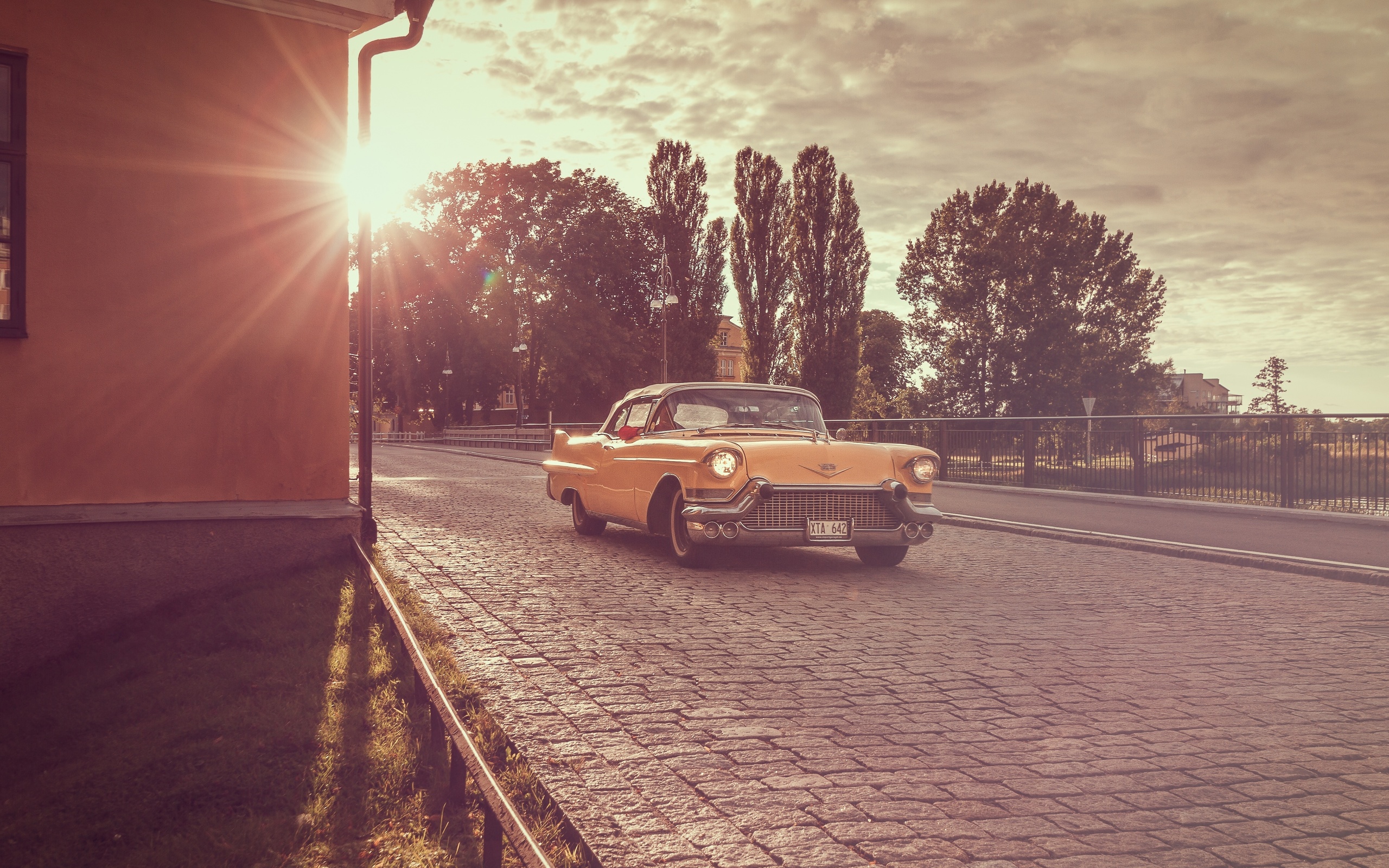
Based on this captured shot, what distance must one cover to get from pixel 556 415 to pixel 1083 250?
28071mm

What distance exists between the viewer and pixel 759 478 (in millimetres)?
8062

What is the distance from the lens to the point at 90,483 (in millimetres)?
7914

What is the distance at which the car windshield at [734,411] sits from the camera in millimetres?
9453

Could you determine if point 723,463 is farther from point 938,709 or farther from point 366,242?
point 366,242

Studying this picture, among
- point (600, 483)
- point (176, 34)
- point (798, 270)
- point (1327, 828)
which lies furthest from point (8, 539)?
point (798, 270)

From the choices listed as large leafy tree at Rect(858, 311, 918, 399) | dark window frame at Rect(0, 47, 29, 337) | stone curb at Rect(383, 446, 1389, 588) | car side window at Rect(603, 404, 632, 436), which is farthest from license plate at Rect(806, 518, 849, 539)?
large leafy tree at Rect(858, 311, 918, 399)

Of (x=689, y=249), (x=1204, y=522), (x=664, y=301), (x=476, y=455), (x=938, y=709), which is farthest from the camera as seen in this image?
(x=689, y=249)

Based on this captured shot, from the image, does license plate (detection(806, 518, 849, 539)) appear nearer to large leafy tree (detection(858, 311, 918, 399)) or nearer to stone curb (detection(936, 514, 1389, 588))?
stone curb (detection(936, 514, 1389, 588))

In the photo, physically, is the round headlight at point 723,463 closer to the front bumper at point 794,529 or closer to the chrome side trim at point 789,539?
the front bumper at point 794,529

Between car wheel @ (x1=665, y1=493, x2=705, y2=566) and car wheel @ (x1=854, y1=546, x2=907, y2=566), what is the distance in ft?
4.40

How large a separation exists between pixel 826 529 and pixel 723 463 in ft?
3.10

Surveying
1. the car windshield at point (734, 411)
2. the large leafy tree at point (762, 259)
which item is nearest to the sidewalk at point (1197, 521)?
the car windshield at point (734, 411)

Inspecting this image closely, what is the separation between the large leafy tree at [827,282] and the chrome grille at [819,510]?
38567 millimetres

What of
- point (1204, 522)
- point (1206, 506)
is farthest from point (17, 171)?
point (1206, 506)
